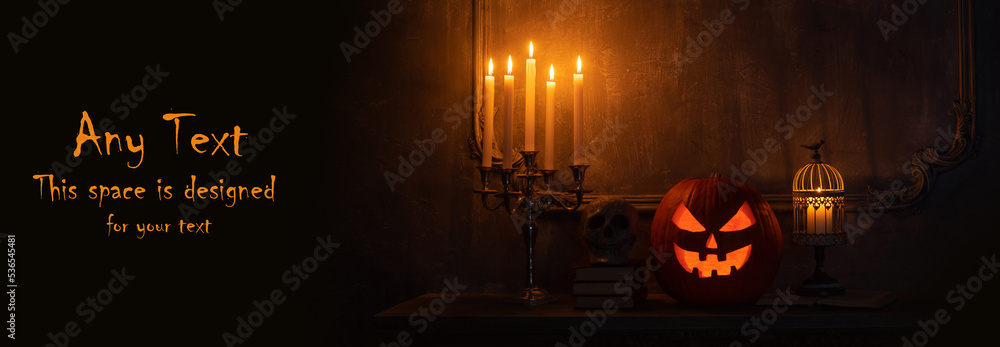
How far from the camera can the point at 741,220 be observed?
6.08 feet

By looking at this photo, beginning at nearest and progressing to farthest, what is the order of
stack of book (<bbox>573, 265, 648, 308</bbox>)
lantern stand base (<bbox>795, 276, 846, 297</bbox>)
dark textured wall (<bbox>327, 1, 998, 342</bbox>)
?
stack of book (<bbox>573, 265, 648, 308</bbox>) < lantern stand base (<bbox>795, 276, 846, 297</bbox>) < dark textured wall (<bbox>327, 1, 998, 342</bbox>)

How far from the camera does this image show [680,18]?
2.23 metres

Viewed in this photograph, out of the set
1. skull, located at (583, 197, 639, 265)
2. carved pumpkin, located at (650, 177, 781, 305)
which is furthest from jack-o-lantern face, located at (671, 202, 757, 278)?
skull, located at (583, 197, 639, 265)

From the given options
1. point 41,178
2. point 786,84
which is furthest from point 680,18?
point 41,178

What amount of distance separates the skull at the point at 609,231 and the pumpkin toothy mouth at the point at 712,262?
15 cm

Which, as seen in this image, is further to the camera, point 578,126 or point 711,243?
point 578,126

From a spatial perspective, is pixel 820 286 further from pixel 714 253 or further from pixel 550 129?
pixel 550 129

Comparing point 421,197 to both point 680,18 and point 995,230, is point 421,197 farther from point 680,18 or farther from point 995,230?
point 995,230

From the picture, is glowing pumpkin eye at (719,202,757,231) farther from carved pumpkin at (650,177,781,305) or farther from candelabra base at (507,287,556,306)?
candelabra base at (507,287,556,306)

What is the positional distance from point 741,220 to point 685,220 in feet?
0.51

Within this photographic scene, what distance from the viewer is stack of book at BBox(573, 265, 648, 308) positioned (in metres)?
1.78

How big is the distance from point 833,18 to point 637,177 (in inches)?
33.3

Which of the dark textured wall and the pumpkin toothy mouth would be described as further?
the dark textured wall

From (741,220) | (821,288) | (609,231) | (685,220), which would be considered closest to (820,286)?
(821,288)
